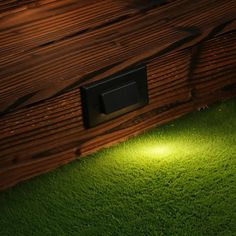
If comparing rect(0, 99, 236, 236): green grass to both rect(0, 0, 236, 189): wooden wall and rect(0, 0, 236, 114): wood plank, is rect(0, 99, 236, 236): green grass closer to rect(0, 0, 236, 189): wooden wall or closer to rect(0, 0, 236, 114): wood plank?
rect(0, 0, 236, 189): wooden wall

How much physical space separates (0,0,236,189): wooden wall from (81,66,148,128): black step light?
23mm

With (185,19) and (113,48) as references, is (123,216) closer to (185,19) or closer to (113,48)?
(113,48)

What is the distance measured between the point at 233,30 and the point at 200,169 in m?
0.53

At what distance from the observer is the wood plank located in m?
1.48

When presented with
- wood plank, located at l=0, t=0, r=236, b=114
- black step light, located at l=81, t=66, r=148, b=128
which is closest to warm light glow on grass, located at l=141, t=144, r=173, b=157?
black step light, located at l=81, t=66, r=148, b=128

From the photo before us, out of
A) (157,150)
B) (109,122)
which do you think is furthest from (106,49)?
(157,150)

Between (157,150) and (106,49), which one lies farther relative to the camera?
(157,150)

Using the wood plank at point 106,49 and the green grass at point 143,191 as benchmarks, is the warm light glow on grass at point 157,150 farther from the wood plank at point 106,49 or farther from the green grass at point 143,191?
the wood plank at point 106,49

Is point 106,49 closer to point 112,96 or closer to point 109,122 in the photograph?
point 112,96

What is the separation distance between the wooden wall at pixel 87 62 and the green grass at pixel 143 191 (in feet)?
0.21

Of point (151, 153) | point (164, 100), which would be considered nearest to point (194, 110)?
point (164, 100)

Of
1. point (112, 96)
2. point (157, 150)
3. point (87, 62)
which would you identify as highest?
point (87, 62)

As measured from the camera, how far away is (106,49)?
1.59m

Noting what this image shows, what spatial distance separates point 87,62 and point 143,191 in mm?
402
